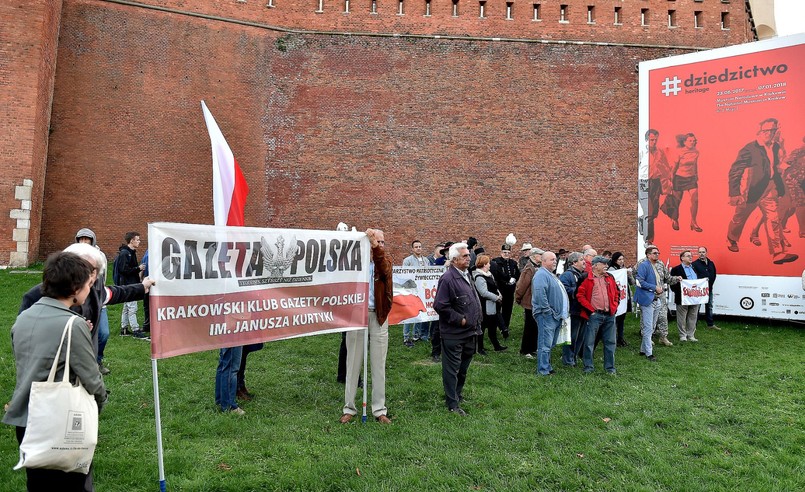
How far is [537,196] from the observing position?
19.9 meters

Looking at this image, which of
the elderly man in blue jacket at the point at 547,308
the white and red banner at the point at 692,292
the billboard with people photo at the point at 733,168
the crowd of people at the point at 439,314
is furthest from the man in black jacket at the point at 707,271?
the elderly man in blue jacket at the point at 547,308

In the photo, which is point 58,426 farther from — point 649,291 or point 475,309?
point 649,291

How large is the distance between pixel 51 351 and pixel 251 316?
214cm

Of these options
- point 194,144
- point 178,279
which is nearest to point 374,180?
point 194,144

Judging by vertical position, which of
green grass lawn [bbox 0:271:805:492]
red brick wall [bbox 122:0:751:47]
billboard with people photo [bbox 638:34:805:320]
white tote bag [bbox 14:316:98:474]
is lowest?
green grass lawn [bbox 0:271:805:492]

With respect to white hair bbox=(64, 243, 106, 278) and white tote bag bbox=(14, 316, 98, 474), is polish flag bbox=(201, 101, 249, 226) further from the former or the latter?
white tote bag bbox=(14, 316, 98, 474)

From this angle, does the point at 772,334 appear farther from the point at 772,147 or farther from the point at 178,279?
the point at 178,279

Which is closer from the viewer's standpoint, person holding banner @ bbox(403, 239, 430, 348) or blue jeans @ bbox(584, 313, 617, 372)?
blue jeans @ bbox(584, 313, 617, 372)

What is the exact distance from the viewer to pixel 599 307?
23.7 ft

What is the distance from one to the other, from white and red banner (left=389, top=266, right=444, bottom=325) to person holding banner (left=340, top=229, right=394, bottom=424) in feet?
6.71

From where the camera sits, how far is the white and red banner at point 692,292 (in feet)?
32.4

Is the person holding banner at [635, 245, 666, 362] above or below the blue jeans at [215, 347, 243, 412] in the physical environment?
above

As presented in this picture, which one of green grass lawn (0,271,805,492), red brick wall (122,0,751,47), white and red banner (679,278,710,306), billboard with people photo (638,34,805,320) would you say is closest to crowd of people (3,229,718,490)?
white and red banner (679,278,710,306)

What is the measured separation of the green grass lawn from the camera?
411 centimetres
